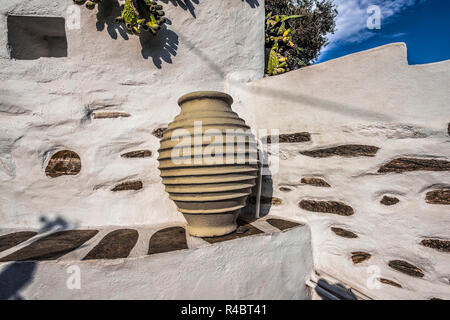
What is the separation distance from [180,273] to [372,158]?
3.11 feet

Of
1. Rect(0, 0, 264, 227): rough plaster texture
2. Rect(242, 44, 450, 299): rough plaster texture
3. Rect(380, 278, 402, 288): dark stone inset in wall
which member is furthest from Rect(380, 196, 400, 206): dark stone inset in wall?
Rect(0, 0, 264, 227): rough plaster texture

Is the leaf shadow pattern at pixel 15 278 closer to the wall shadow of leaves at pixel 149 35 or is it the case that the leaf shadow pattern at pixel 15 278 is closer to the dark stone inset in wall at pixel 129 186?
the dark stone inset in wall at pixel 129 186

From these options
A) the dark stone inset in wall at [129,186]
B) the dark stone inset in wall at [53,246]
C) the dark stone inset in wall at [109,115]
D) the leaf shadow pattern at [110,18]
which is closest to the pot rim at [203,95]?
the dark stone inset in wall at [109,115]

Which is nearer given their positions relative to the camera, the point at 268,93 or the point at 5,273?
the point at 5,273

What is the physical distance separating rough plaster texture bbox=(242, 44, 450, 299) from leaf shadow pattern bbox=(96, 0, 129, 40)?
976 millimetres

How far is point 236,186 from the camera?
36.6 inches

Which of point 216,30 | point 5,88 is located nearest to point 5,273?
point 5,88

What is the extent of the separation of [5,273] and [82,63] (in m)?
1.09

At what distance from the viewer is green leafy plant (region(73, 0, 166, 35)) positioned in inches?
47.2

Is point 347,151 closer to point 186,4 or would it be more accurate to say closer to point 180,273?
point 180,273

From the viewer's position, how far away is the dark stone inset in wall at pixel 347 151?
0.96 meters

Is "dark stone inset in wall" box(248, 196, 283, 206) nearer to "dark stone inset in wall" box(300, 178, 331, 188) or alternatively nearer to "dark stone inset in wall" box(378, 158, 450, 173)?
"dark stone inset in wall" box(300, 178, 331, 188)

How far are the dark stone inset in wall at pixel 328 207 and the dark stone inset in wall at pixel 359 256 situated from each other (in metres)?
0.20
